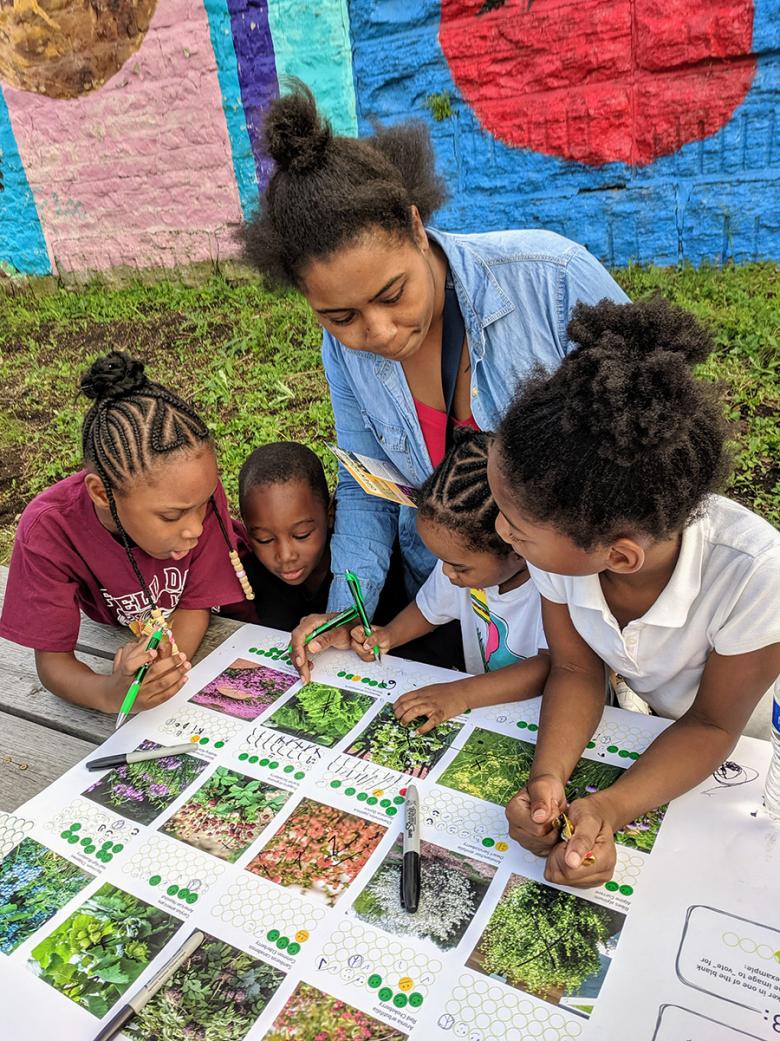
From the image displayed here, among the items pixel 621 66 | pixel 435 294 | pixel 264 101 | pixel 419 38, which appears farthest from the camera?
pixel 264 101

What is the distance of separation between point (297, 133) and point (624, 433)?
2.74 feet

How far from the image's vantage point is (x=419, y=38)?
4.14 meters

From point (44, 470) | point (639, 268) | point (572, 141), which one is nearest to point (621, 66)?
point (572, 141)

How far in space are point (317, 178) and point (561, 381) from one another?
2.07 ft

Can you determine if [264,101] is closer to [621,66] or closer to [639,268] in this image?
[621,66]

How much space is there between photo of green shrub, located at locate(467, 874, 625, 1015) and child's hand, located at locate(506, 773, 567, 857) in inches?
2.0

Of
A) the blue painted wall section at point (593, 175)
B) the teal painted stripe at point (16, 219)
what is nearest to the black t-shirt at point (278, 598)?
the blue painted wall section at point (593, 175)

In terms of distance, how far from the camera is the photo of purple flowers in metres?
1.18

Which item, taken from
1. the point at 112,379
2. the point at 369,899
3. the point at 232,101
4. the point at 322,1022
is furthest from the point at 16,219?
the point at 322,1022

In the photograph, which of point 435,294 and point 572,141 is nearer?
point 435,294

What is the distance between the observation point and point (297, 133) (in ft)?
4.48

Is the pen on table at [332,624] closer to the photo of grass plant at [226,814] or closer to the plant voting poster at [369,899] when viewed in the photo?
the plant voting poster at [369,899]

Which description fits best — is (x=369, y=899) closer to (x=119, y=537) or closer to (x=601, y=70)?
(x=119, y=537)

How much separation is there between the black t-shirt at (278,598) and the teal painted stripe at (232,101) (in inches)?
137
